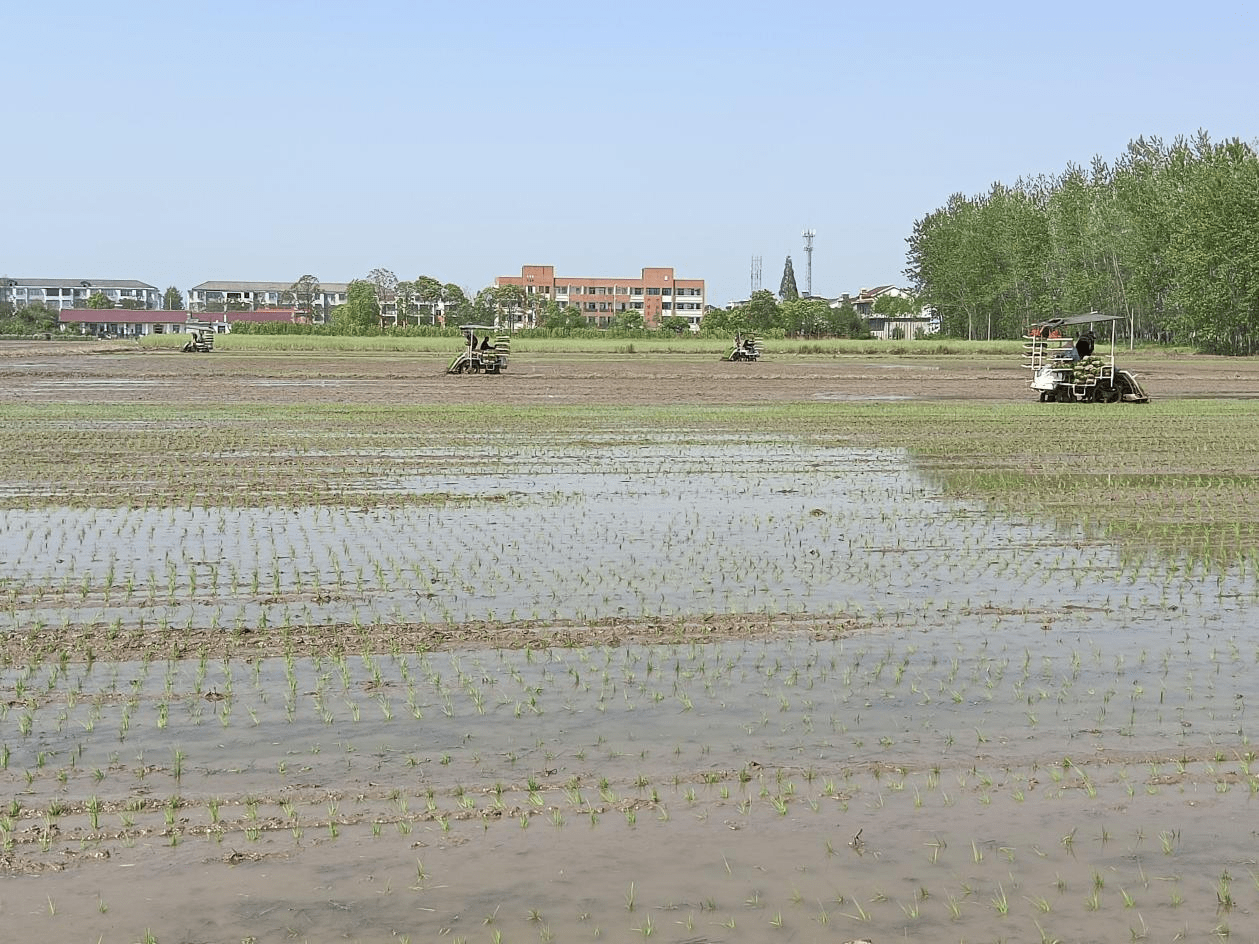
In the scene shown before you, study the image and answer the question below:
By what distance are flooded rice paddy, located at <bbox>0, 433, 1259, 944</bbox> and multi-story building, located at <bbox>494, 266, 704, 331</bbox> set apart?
17675 centimetres

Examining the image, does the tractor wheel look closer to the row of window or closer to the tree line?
the tree line

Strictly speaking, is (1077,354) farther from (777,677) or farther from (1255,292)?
(1255,292)

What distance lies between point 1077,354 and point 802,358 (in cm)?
3734

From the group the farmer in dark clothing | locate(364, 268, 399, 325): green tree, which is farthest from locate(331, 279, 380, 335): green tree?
the farmer in dark clothing

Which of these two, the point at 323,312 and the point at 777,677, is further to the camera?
the point at 323,312

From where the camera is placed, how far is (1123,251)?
278 feet

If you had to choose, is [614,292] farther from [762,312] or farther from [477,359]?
[477,359]

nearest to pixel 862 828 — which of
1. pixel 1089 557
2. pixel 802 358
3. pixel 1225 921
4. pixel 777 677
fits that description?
pixel 1225 921

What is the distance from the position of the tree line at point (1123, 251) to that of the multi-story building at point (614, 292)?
6879 cm

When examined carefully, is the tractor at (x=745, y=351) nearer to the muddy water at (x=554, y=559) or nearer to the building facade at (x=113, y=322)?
the muddy water at (x=554, y=559)

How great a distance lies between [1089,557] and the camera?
12.0 meters

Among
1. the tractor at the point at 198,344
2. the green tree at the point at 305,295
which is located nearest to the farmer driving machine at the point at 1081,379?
the tractor at the point at 198,344

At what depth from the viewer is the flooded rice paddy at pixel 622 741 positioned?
487 cm

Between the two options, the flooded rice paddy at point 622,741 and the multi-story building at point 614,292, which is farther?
the multi-story building at point 614,292
